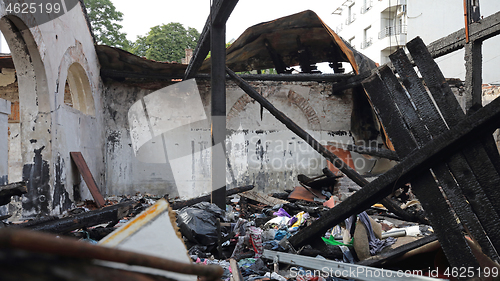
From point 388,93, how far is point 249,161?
667 centimetres

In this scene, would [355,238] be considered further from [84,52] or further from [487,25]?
[84,52]

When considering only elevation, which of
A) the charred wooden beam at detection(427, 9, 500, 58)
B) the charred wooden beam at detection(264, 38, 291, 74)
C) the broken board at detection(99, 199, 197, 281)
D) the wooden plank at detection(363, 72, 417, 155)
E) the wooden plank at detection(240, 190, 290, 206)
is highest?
the charred wooden beam at detection(264, 38, 291, 74)

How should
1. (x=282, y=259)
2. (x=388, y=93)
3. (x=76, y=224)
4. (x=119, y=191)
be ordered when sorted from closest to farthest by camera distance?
(x=388, y=93) → (x=282, y=259) → (x=76, y=224) → (x=119, y=191)

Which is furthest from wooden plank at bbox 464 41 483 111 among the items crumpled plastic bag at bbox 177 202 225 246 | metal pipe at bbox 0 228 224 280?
metal pipe at bbox 0 228 224 280

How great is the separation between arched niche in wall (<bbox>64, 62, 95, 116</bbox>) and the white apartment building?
612 inches

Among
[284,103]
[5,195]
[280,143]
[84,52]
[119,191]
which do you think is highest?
[84,52]

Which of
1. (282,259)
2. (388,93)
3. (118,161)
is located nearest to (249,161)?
(118,161)

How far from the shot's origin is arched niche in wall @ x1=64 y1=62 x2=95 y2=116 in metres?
6.55

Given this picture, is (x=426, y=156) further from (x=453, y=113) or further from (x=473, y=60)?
(x=473, y=60)

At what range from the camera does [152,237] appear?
957mm

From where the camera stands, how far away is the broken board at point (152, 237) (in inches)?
36.1

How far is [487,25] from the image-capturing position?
416 centimetres

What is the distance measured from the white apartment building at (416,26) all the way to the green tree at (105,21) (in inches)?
787

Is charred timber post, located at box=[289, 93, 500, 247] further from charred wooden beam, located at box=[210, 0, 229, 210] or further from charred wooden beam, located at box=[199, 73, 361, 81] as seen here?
charred wooden beam, located at box=[199, 73, 361, 81]
